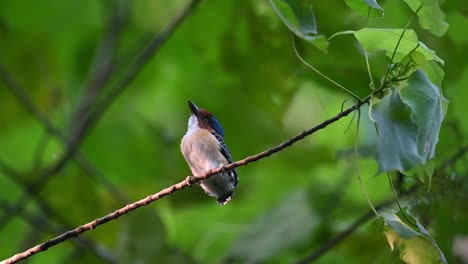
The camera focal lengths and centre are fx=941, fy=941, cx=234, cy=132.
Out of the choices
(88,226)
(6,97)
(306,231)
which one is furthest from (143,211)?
(88,226)

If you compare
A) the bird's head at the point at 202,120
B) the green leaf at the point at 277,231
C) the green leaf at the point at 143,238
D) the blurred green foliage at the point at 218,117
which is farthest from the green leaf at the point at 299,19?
the green leaf at the point at 277,231

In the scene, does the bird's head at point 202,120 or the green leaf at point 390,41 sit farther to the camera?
the bird's head at point 202,120

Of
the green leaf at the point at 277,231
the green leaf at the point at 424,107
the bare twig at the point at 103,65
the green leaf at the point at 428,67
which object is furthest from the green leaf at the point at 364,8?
the bare twig at the point at 103,65

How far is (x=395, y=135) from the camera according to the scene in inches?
83.5

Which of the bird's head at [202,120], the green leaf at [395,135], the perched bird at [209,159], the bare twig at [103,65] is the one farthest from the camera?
the bare twig at [103,65]

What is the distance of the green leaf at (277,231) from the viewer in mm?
5195

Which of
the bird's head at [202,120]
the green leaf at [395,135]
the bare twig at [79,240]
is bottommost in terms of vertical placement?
the green leaf at [395,135]

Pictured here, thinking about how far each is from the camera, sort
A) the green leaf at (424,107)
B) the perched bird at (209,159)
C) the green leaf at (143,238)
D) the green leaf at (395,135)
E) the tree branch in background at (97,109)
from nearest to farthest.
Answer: the green leaf at (395,135)
the green leaf at (424,107)
the perched bird at (209,159)
the green leaf at (143,238)
the tree branch in background at (97,109)

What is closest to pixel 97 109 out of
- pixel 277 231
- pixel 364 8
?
pixel 277 231

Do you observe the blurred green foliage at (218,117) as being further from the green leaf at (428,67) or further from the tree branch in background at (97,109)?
the green leaf at (428,67)

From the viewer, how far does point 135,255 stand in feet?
15.5

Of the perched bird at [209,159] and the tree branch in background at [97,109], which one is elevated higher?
the tree branch in background at [97,109]

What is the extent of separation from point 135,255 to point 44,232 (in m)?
1.32

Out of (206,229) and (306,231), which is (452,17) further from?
(206,229)
